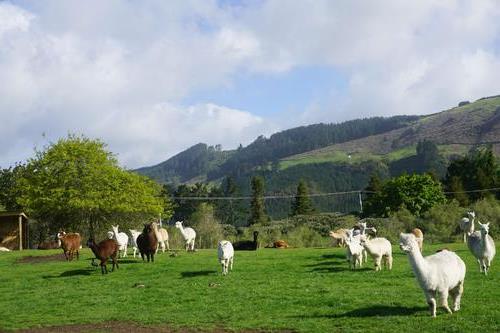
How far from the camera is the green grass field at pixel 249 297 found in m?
13.8

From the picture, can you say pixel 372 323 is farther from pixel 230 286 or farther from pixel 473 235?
pixel 473 235

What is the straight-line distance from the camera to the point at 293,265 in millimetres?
24609

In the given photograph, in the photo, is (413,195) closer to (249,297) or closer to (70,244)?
(70,244)

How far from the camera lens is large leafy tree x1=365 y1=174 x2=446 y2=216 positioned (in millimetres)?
62031

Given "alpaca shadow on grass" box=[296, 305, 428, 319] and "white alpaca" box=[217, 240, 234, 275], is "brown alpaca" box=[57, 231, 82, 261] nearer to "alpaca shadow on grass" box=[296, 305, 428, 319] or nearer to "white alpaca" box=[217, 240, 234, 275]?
"white alpaca" box=[217, 240, 234, 275]

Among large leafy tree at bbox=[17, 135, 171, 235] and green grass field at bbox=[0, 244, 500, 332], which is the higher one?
large leafy tree at bbox=[17, 135, 171, 235]

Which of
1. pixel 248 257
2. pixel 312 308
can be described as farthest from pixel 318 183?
pixel 312 308

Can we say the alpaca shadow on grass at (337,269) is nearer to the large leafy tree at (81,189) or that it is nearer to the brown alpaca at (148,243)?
the brown alpaca at (148,243)

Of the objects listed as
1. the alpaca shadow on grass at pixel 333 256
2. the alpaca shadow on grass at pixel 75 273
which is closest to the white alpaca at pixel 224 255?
the alpaca shadow on grass at pixel 333 256

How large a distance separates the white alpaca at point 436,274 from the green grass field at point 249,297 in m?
0.39

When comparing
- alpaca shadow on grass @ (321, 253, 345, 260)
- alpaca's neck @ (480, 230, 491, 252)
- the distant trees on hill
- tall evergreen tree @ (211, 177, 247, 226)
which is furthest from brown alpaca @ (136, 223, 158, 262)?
tall evergreen tree @ (211, 177, 247, 226)

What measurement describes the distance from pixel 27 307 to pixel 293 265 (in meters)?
10.5

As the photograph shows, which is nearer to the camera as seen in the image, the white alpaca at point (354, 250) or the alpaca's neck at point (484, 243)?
the alpaca's neck at point (484, 243)

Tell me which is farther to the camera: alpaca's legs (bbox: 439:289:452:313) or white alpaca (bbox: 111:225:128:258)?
white alpaca (bbox: 111:225:128:258)
